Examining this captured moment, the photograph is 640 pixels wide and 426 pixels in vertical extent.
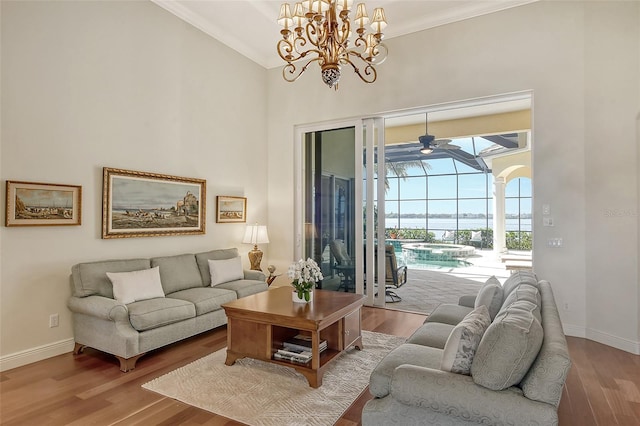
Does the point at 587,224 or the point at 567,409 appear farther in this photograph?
the point at 587,224

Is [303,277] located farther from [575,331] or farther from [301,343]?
[575,331]

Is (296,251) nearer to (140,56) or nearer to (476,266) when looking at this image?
(140,56)

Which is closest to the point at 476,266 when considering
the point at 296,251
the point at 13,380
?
the point at 296,251

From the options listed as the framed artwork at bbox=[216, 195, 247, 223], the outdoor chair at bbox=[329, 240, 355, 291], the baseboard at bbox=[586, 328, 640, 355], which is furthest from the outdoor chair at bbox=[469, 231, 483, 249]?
the framed artwork at bbox=[216, 195, 247, 223]

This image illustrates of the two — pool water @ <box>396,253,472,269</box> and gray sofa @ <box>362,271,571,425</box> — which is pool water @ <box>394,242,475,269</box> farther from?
gray sofa @ <box>362,271,571,425</box>

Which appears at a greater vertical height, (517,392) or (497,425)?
(517,392)

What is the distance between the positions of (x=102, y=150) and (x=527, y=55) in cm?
507

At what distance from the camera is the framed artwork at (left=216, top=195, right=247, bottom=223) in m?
5.44

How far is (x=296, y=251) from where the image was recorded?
20.4 feet

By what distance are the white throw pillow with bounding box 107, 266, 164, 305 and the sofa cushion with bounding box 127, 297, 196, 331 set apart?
0.10m

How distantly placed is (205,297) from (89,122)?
87.3 inches

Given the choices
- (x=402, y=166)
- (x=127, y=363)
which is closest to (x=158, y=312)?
(x=127, y=363)

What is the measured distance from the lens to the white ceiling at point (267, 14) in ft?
15.4

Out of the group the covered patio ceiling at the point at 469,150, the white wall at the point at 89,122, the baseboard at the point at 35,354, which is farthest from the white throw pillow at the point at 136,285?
the covered patio ceiling at the point at 469,150
